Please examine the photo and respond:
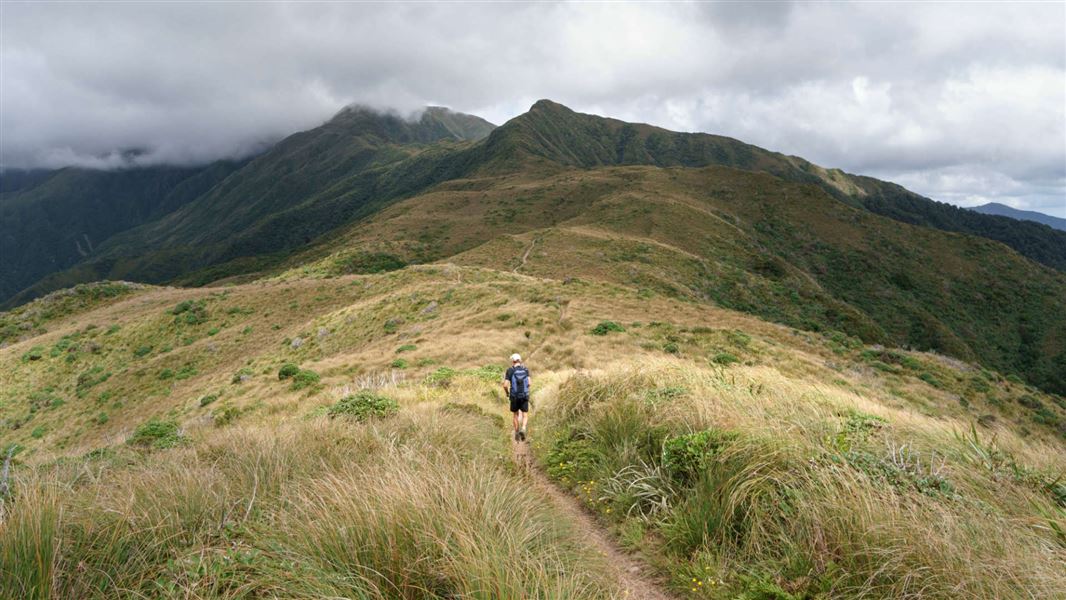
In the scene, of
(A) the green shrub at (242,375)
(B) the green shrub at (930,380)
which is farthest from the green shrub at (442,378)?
(B) the green shrub at (930,380)

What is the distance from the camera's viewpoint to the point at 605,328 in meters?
21.6

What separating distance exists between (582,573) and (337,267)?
67865 millimetres

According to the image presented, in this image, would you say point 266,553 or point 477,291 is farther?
point 477,291

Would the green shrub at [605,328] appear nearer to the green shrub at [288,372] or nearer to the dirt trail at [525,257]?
the green shrub at [288,372]

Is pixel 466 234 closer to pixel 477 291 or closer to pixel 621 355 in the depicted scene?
pixel 477 291

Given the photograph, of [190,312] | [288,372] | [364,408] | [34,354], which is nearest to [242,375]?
[288,372]

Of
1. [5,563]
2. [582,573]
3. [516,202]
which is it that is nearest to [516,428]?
[582,573]

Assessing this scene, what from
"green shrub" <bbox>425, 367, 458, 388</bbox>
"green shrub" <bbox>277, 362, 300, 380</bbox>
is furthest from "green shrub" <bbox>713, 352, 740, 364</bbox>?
"green shrub" <bbox>277, 362, 300, 380</bbox>

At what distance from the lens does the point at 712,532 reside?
14.3 ft

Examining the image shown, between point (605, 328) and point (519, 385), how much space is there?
41.2 feet

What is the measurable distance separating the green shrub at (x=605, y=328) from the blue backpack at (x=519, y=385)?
38.7ft

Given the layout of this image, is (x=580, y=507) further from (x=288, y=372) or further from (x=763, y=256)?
(x=763, y=256)

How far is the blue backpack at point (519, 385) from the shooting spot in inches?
375

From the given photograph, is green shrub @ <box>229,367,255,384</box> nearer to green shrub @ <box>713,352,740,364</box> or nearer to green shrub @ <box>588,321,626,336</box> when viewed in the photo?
green shrub @ <box>588,321,626,336</box>
